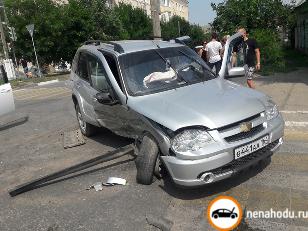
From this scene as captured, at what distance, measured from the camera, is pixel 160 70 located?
573 centimetres

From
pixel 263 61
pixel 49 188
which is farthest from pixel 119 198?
pixel 263 61

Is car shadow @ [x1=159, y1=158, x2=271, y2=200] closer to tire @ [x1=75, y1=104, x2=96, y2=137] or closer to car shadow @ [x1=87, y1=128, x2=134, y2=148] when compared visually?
car shadow @ [x1=87, y1=128, x2=134, y2=148]

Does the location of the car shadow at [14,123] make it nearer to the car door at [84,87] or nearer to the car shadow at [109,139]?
the car door at [84,87]

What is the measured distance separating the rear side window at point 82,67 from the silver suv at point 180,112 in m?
0.43

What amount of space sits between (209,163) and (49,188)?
2549mm

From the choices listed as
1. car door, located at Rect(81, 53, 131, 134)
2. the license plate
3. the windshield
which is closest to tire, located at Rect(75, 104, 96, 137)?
car door, located at Rect(81, 53, 131, 134)

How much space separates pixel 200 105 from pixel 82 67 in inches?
142

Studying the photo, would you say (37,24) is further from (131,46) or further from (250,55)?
(131,46)

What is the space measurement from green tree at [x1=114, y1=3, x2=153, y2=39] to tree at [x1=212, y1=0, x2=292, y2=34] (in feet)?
88.9

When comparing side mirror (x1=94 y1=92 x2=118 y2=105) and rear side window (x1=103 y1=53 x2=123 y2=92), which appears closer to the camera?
side mirror (x1=94 y1=92 x2=118 y2=105)

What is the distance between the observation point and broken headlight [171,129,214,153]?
166 inches

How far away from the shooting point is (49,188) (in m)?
5.48

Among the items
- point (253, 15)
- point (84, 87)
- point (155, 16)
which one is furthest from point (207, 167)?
point (253, 15)

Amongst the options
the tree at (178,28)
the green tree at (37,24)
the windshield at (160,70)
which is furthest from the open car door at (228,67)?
the tree at (178,28)
